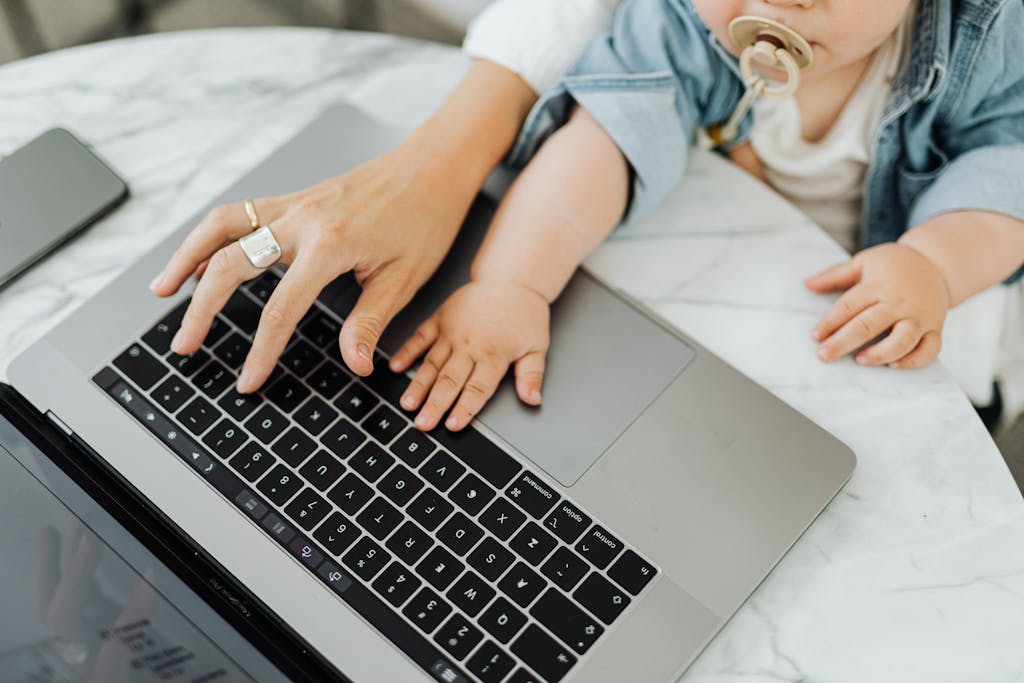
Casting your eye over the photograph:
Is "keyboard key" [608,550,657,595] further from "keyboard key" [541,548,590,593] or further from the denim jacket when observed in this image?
the denim jacket

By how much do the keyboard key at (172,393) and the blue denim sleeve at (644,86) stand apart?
346 millimetres

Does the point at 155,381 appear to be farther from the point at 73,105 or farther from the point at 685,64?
the point at 685,64

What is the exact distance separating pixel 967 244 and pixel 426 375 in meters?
0.45

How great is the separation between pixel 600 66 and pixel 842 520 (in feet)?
1.35

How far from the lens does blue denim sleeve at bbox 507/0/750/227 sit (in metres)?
0.79

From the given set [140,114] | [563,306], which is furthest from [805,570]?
[140,114]

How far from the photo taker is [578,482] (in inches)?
26.6

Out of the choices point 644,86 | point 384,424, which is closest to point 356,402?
point 384,424

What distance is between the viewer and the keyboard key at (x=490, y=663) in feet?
2.00

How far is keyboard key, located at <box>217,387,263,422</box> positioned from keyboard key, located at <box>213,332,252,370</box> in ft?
0.08

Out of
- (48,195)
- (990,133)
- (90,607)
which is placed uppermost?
(990,133)

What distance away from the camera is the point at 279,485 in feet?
2.19

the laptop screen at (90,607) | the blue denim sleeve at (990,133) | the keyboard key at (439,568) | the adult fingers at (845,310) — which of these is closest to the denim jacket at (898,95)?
the blue denim sleeve at (990,133)

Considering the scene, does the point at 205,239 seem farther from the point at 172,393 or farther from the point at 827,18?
the point at 827,18
